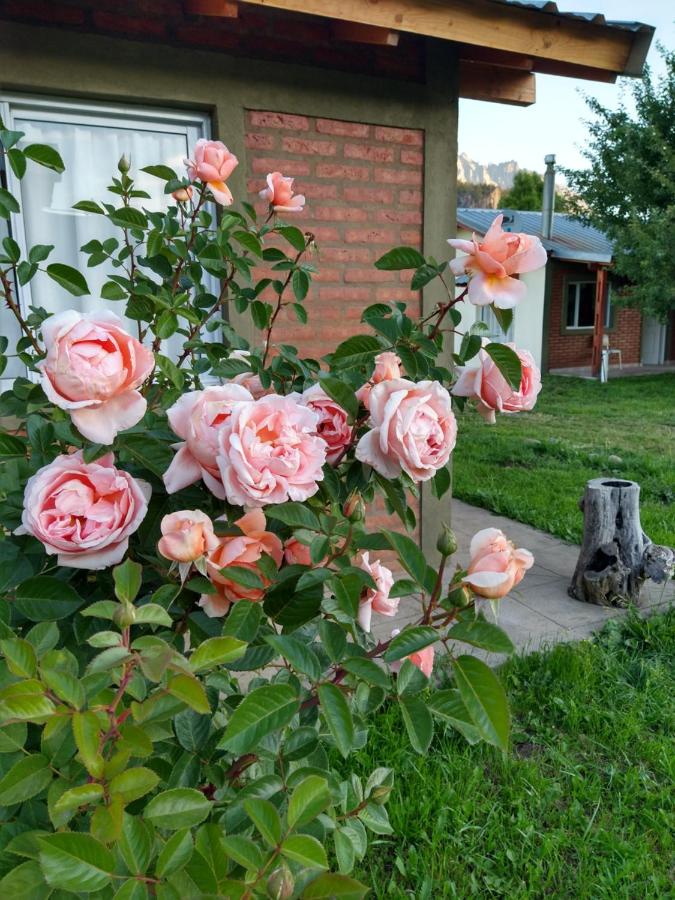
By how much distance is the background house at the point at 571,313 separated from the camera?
1811 centimetres

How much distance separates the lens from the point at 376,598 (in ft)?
4.07

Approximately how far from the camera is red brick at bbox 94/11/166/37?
3.05 meters

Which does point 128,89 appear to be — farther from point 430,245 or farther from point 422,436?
point 422,436

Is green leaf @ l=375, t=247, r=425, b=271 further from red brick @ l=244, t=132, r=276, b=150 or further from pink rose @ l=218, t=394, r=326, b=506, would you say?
red brick @ l=244, t=132, r=276, b=150

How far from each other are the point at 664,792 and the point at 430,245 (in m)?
2.93

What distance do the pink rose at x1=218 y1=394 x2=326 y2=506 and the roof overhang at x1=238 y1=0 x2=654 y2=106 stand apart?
2585mm

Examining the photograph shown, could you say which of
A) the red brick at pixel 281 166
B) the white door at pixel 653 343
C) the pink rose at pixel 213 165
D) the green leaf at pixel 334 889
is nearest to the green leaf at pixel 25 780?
the green leaf at pixel 334 889

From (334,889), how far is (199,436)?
1.89 feet

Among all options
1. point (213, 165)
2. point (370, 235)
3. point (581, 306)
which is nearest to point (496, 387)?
point (213, 165)

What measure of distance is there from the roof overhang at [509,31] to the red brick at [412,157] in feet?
1.89

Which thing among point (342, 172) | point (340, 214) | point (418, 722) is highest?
point (342, 172)

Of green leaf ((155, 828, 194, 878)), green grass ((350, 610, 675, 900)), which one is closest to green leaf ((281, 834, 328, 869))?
green leaf ((155, 828, 194, 878))

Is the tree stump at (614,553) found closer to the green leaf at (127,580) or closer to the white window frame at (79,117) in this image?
the white window frame at (79,117)

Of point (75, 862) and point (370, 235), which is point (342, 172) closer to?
point (370, 235)
